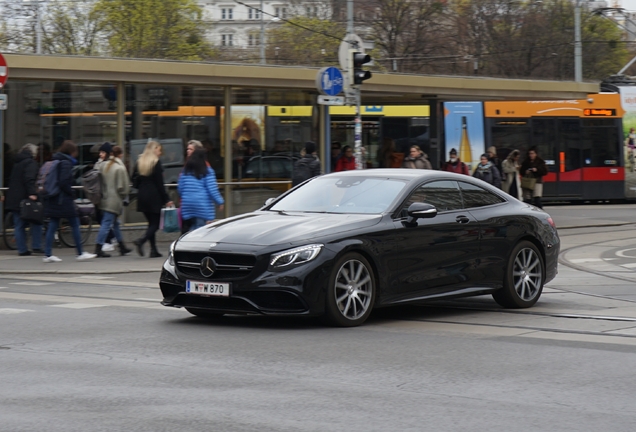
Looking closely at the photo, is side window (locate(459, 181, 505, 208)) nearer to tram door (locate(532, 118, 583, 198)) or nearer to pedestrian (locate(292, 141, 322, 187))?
pedestrian (locate(292, 141, 322, 187))

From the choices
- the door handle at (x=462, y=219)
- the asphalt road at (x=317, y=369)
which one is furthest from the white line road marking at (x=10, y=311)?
the door handle at (x=462, y=219)

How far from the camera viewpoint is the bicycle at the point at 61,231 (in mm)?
18922

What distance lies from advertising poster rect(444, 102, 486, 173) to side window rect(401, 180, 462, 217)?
24837 millimetres

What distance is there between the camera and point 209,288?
9.49 m

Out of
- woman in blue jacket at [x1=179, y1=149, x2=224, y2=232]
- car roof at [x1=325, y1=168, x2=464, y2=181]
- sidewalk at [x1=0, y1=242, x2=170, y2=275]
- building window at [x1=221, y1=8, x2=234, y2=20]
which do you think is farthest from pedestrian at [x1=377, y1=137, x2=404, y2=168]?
building window at [x1=221, y1=8, x2=234, y2=20]

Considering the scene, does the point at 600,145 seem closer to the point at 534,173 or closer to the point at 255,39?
the point at 534,173

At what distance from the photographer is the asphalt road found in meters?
6.00

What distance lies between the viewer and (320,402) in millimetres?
6410

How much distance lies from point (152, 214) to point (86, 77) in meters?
3.54

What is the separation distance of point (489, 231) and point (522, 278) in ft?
2.40

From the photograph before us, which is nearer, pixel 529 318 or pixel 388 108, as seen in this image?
pixel 529 318

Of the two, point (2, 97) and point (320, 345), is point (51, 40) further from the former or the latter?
point (320, 345)

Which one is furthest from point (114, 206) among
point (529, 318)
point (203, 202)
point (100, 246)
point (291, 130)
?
point (529, 318)

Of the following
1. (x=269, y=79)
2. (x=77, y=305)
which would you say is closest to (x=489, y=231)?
(x=77, y=305)
